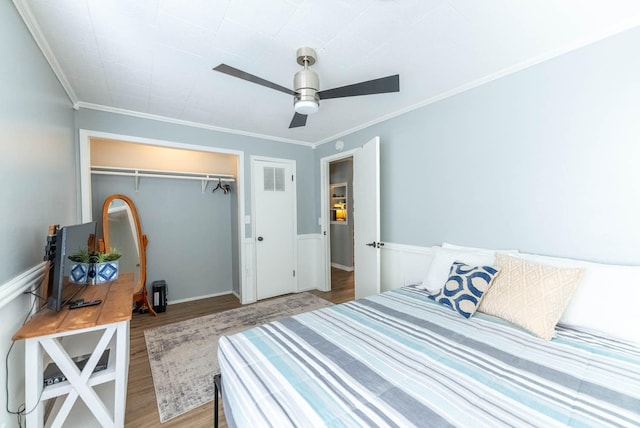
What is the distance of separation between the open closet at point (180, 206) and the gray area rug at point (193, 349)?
2.84 feet

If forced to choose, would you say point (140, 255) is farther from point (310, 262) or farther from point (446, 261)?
point (446, 261)

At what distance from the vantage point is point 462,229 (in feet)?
7.91

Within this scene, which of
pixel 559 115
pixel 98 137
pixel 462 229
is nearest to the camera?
pixel 559 115

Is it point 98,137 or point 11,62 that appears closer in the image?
point 11,62

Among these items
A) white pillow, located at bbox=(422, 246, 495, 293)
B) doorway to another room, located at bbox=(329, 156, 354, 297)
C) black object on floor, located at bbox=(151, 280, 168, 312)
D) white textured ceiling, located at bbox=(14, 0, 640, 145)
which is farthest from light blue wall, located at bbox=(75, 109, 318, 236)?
white pillow, located at bbox=(422, 246, 495, 293)

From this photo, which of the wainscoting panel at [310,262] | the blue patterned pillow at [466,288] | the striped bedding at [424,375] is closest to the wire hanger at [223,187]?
the wainscoting panel at [310,262]

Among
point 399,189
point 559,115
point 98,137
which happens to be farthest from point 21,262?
point 559,115

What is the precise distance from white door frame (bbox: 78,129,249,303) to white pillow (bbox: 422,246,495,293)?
2.50 meters

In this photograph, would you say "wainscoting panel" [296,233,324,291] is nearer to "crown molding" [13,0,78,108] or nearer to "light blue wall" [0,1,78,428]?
"light blue wall" [0,1,78,428]

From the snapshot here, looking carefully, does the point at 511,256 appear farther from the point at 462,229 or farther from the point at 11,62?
the point at 11,62

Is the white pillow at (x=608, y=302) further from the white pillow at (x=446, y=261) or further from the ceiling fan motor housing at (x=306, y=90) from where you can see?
the ceiling fan motor housing at (x=306, y=90)

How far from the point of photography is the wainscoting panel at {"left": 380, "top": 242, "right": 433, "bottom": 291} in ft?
8.89

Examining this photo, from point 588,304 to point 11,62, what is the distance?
341 centimetres

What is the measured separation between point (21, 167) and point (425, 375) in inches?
90.7
